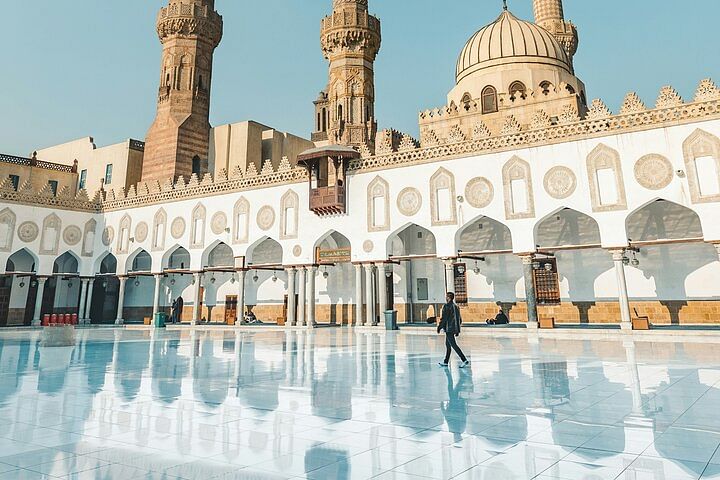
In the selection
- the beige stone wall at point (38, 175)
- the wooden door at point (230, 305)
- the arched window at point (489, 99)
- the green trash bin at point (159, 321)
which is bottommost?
the green trash bin at point (159, 321)

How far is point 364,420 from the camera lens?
4543 millimetres

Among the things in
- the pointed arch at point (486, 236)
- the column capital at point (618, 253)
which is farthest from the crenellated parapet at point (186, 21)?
the column capital at point (618, 253)

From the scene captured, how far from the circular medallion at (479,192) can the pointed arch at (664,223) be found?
16.4ft

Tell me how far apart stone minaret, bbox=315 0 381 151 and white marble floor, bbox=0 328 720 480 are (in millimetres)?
18908

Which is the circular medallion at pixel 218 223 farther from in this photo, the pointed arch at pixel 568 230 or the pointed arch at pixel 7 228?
the pointed arch at pixel 568 230

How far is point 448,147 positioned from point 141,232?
1837cm

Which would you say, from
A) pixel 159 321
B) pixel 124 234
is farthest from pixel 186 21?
pixel 159 321

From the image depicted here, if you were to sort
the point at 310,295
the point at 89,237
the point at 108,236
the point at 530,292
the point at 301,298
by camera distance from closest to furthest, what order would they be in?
1. the point at 530,292
2. the point at 310,295
3. the point at 301,298
4. the point at 108,236
5. the point at 89,237

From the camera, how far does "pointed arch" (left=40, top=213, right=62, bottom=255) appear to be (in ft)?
85.7

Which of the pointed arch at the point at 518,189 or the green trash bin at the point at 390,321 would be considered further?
the green trash bin at the point at 390,321

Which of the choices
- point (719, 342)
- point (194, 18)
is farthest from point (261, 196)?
point (719, 342)

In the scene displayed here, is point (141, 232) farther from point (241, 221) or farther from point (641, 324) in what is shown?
point (641, 324)

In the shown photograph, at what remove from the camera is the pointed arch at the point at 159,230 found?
26000mm

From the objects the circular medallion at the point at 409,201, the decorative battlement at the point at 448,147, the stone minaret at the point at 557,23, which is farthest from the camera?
the stone minaret at the point at 557,23
